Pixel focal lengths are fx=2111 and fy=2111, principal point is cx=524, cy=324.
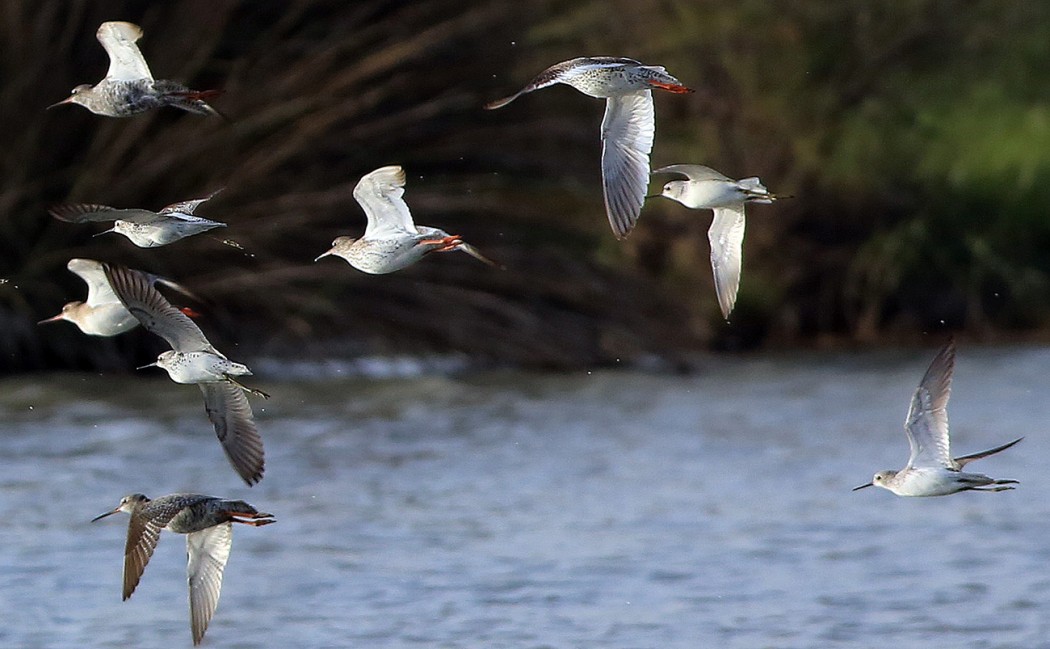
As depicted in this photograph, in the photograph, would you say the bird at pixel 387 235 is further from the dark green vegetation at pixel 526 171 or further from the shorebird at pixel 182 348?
the dark green vegetation at pixel 526 171

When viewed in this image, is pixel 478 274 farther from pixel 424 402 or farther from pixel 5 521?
pixel 5 521

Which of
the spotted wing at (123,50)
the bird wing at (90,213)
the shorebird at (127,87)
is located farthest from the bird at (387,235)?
the spotted wing at (123,50)

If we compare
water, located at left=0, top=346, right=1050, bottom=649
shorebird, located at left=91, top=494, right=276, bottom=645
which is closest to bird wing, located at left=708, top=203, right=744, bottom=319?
water, located at left=0, top=346, right=1050, bottom=649

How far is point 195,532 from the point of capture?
7.70 metres

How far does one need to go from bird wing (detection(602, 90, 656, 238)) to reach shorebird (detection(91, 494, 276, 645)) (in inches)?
62.7

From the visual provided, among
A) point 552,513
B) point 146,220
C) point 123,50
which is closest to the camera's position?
point 146,220

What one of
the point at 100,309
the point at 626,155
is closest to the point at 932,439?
the point at 626,155

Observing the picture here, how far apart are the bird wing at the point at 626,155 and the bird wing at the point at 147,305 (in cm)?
151

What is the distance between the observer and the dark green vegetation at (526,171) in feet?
47.8

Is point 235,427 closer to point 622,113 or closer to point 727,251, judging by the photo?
point 622,113

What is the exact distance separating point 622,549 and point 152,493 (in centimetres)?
277

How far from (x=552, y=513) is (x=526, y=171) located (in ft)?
17.0

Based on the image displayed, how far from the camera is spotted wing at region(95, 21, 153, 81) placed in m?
7.45

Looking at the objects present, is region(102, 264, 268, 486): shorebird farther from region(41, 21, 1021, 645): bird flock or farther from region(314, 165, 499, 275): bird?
region(314, 165, 499, 275): bird
